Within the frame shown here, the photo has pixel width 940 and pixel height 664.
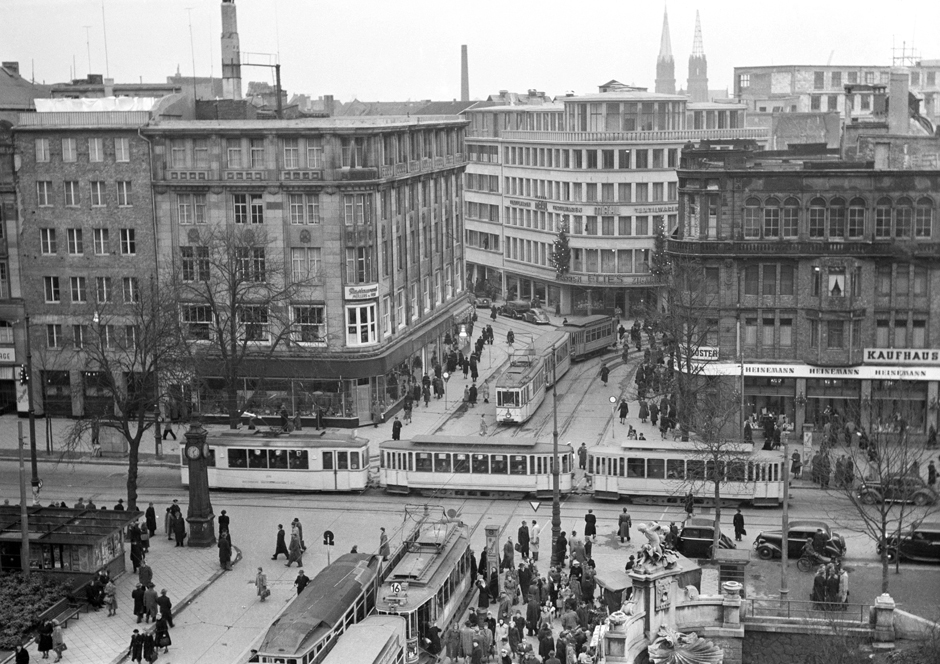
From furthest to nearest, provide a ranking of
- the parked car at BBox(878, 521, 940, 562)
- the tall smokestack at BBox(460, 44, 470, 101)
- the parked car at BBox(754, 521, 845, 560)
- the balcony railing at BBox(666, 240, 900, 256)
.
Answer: the tall smokestack at BBox(460, 44, 470, 101) < the balcony railing at BBox(666, 240, 900, 256) < the parked car at BBox(754, 521, 845, 560) < the parked car at BBox(878, 521, 940, 562)

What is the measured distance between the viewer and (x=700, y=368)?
60500 mm

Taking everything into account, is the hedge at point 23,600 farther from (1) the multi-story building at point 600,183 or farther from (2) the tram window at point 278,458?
(1) the multi-story building at point 600,183

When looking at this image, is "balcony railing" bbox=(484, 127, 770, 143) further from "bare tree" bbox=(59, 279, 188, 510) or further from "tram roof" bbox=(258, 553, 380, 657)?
"tram roof" bbox=(258, 553, 380, 657)

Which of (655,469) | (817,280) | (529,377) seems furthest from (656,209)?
(655,469)

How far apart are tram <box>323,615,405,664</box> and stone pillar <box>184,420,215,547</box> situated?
14.9 metres

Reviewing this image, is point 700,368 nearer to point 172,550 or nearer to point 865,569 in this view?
point 865,569

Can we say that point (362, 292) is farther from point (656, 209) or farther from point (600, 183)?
point (656, 209)

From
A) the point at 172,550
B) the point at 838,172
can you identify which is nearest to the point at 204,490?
the point at 172,550

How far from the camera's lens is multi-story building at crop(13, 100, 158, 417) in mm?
67188

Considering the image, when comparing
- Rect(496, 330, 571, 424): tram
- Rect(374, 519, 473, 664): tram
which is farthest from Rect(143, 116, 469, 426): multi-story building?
Rect(374, 519, 473, 664): tram

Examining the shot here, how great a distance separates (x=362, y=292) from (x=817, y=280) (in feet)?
68.4

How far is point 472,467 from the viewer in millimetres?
54219

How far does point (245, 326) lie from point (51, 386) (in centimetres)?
1235

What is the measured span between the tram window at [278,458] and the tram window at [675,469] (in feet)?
48.7
